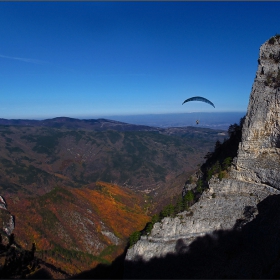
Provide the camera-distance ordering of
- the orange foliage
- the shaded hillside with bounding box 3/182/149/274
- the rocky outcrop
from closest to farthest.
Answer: the rocky outcrop → the shaded hillside with bounding box 3/182/149/274 → the orange foliage

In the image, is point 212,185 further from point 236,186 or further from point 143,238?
point 143,238

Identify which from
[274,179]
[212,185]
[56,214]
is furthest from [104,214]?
[274,179]

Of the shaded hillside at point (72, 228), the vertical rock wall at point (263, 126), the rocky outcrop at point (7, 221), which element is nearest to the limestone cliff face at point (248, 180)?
the vertical rock wall at point (263, 126)

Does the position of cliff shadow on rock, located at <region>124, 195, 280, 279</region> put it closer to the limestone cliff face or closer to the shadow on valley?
the shadow on valley

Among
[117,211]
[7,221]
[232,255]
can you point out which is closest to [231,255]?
[232,255]

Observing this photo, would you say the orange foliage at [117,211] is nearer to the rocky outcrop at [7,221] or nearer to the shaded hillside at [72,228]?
the shaded hillside at [72,228]

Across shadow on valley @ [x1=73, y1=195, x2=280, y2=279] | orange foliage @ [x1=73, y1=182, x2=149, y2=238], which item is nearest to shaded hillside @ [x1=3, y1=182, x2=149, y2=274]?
orange foliage @ [x1=73, y1=182, x2=149, y2=238]
